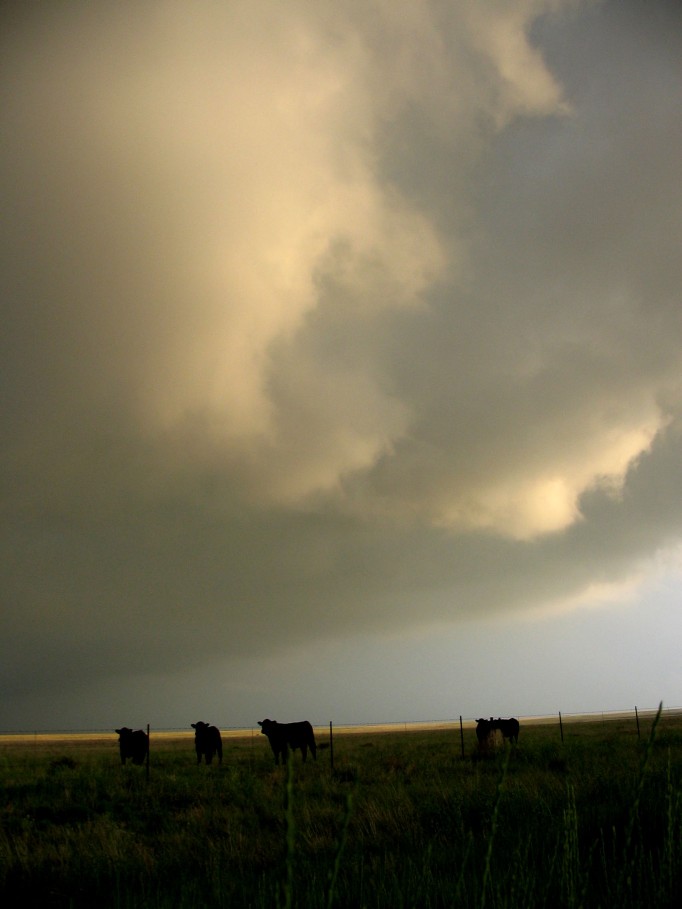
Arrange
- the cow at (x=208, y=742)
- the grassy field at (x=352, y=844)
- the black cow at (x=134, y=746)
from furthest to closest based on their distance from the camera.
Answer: the cow at (x=208, y=742)
the black cow at (x=134, y=746)
the grassy field at (x=352, y=844)

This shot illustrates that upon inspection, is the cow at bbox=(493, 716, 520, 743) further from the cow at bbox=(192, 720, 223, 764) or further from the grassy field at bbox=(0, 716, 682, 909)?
the grassy field at bbox=(0, 716, 682, 909)

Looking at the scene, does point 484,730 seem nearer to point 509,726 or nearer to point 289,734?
point 509,726

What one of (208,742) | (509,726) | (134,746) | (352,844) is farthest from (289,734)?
(352,844)

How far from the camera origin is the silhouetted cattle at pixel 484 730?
96.9 ft

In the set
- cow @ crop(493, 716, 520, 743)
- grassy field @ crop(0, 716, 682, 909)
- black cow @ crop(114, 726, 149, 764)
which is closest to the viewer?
grassy field @ crop(0, 716, 682, 909)

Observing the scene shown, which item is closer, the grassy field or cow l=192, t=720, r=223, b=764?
the grassy field

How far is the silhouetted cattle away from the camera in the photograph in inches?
1163

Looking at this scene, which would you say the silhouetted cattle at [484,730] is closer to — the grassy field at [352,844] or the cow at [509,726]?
the cow at [509,726]

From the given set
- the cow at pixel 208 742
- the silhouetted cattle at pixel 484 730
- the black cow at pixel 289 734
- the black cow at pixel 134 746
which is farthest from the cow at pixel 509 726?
the black cow at pixel 134 746

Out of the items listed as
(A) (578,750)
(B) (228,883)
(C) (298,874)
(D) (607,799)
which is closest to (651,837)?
(D) (607,799)

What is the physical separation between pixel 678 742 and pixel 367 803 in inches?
825

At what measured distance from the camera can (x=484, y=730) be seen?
31578 mm

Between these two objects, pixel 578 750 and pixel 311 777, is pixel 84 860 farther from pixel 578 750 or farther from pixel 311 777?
pixel 578 750

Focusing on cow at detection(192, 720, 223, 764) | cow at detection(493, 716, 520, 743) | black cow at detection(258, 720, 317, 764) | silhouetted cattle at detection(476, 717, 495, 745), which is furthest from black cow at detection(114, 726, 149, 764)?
cow at detection(493, 716, 520, 743)
